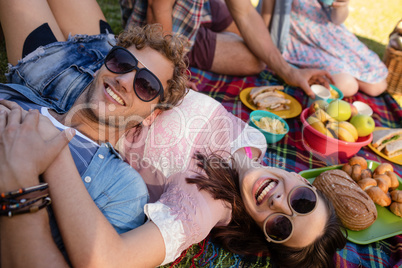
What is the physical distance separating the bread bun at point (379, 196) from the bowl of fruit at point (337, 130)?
51 cm

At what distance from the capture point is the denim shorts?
2.45 m

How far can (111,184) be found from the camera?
1767 mm

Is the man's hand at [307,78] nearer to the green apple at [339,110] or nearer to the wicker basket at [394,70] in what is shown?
the green apple at [339,110]

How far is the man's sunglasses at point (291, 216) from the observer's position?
181cm

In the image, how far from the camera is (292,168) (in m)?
3.03

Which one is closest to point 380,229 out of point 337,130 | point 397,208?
point 397,208

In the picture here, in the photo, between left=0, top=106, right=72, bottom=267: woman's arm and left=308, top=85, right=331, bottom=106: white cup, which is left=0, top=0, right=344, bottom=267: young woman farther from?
left=308, top=85, right=331, bottom=106: white cup

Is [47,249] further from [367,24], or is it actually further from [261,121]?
[367,24]

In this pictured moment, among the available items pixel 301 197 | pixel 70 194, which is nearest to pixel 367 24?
pixel 301 197

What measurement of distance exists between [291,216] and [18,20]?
2662mm

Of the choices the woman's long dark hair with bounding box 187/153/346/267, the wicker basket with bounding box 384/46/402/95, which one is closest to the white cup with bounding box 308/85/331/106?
the wicker basket with bounding box 384/46/402/95

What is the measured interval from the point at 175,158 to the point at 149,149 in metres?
0.24

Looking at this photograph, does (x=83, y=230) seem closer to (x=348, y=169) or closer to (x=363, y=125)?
(x=348, y=169)

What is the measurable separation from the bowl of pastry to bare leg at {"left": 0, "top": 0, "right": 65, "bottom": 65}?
224cm
